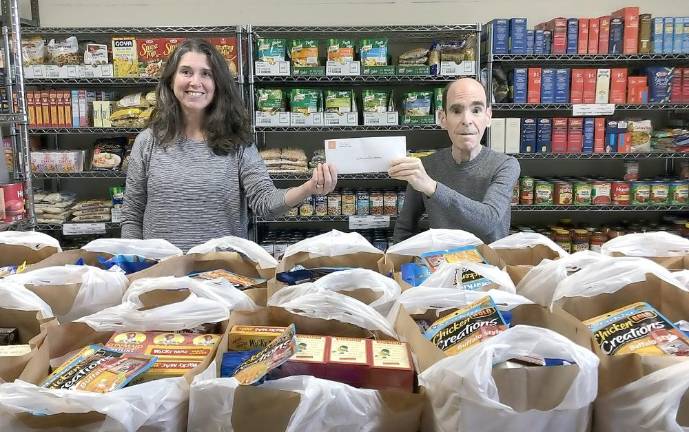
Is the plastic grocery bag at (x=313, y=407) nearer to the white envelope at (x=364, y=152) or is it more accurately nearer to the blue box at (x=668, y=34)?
the white envelope at (x=364, y=152)

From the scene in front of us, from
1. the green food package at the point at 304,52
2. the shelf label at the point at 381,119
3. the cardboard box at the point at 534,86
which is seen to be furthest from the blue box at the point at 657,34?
the green food package at the point at 304,52

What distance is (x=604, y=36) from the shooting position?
3.72 meters

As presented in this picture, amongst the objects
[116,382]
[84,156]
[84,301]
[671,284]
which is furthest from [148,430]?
[84,156]

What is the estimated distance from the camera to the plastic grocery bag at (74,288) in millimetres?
1229

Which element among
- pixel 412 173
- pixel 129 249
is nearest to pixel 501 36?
pixel 412 173

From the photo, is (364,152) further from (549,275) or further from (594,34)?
(594,34)

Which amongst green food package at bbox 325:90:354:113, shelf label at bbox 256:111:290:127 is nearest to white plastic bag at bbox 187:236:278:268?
shelf label at bbox 256:111:290:127

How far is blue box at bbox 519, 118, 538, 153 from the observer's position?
380 cm

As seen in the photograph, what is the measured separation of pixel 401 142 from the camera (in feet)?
5.45

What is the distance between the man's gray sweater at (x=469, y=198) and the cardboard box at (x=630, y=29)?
2043 mm

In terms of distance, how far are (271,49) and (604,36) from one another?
210 centimetres

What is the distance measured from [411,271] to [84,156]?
123 inches

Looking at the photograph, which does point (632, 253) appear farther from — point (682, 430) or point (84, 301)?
point (84, 301)

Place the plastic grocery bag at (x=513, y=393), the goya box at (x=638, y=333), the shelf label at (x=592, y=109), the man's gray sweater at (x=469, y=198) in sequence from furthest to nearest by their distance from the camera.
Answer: the shelf label at (x=592, y=109) → the man's gray sweater at (x=469, y=198) → the goya box at (x=638, y=333) → the plastic grocery bag at (x=513, y=393)
